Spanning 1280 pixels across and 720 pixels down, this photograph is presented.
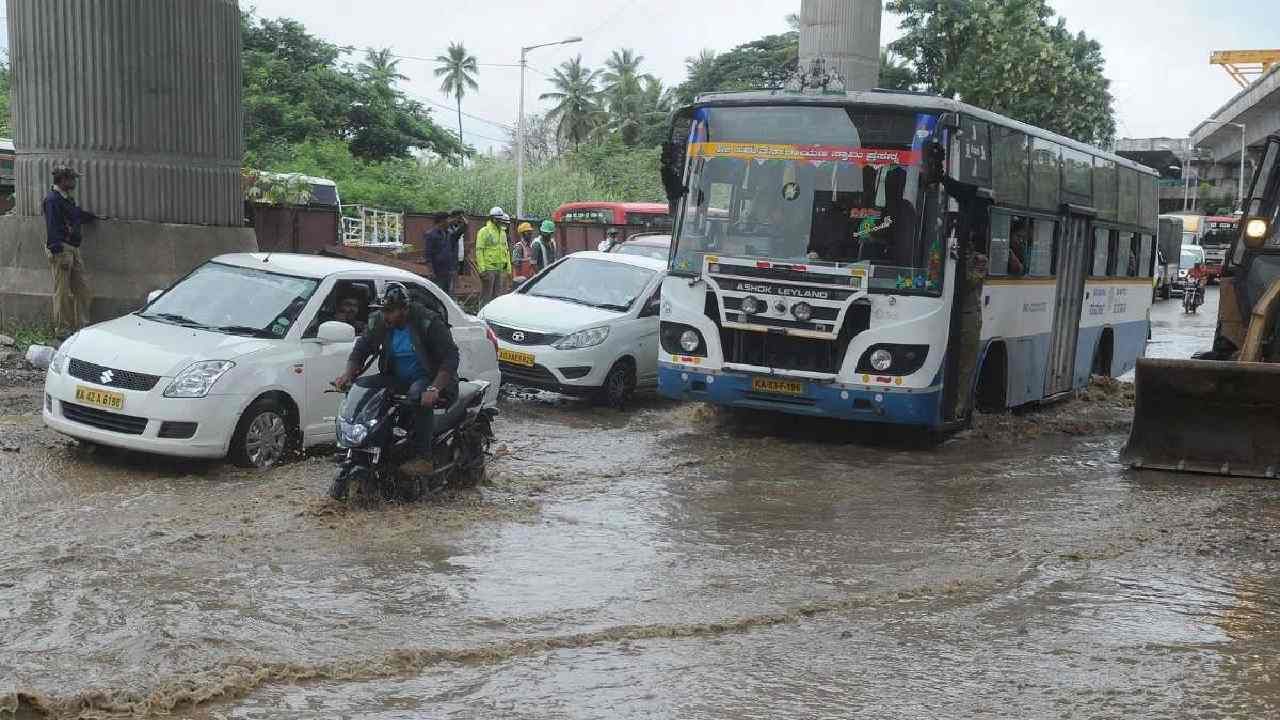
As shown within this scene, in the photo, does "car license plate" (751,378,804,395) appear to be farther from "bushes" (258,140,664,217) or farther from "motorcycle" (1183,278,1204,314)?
"bushes" (258,140,664,217)

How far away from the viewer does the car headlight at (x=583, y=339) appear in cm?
1392

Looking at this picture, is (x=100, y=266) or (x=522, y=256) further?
(x=522, y=256)

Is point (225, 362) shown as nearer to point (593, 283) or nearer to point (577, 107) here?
point (593, 283)

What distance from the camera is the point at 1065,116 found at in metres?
48.1

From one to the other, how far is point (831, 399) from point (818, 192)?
1790mm

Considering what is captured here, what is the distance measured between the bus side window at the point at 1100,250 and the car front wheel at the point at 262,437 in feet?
32.8

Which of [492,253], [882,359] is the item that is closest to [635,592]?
[882,359]

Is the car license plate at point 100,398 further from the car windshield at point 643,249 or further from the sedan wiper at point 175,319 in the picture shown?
the car windshield at point 643,249

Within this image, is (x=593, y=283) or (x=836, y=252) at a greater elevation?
(x=836, y=252)

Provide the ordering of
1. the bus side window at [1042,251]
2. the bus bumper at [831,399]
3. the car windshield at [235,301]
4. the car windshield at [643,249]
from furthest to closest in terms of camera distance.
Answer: the car windshield at [643,249]
the bus side window at [1042,251]
the bus bumper at [831,399]
the car windshield at [235,301]

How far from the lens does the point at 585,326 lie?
46.1ft

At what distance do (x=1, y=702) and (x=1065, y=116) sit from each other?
156ft

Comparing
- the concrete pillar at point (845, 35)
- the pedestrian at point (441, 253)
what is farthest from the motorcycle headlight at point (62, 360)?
the concrete pillar at point (845, 35)

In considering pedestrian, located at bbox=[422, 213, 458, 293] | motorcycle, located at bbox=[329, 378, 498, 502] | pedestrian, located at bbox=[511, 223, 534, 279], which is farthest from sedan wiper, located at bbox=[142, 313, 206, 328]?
pedestrian, located at bbox=[511, 223, 534, 279]
